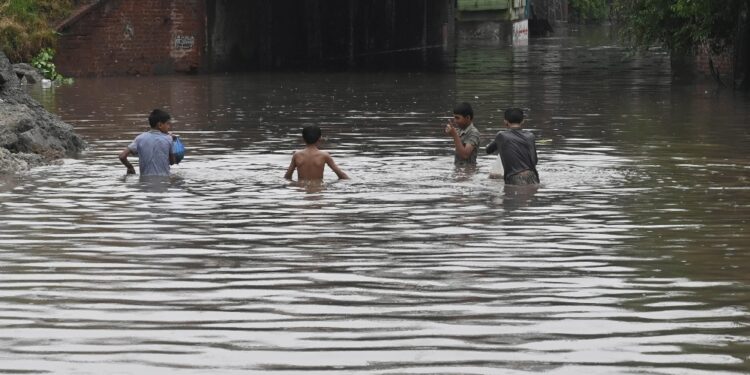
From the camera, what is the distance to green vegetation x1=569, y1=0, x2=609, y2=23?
117 m

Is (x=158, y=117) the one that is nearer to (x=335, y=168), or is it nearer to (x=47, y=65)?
(x=335, y=168)

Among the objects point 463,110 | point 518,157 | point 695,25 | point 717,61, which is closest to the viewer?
point 518,157


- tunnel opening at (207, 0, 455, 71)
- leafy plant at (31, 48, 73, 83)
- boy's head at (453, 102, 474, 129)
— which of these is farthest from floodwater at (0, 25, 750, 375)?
tunnel opening at (207, 0, 455, 71)

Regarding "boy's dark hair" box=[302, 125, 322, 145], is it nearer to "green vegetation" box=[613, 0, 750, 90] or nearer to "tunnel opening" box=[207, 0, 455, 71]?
"green vegetation" box=[613, 0, 750, 90]

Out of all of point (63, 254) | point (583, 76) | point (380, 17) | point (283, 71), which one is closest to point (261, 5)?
point (283, 71)

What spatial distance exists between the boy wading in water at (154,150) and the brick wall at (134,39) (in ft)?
88.2

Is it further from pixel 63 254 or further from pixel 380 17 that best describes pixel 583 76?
pixel 63 254

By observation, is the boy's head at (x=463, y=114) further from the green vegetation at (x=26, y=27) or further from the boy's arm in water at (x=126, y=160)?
the green vegetation at (x=26, y=27)

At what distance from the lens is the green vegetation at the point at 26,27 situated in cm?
4266

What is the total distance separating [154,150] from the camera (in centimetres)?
1775

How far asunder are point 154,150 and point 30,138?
338 cm

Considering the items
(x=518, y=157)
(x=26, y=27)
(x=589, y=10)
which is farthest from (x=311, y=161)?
(x=589, y=10)

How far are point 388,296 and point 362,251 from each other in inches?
81.3

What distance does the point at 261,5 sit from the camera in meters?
50.9
